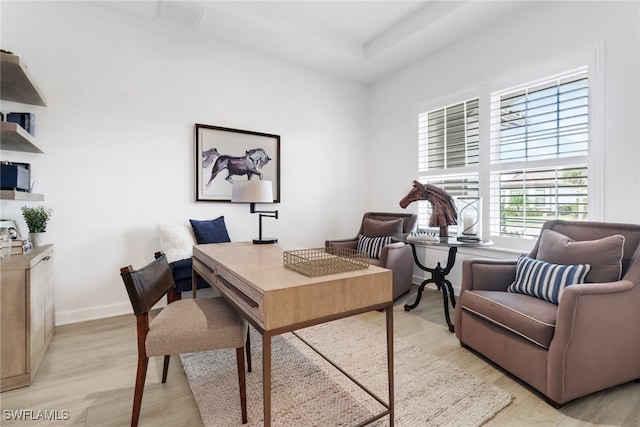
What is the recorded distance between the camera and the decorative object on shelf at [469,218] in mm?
2792

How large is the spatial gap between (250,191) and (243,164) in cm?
139

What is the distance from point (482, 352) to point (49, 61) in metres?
4.13

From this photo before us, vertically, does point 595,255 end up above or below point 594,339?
above

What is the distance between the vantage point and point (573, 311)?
1527 millimetres

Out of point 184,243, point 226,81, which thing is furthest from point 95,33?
point 184,243

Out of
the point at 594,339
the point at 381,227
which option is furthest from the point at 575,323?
the point at 381,227

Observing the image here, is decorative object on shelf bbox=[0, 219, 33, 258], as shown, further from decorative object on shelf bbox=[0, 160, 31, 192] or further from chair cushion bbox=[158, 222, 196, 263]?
chair cushion bbox=[158, 222, 196, 263]

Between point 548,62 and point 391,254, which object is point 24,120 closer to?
point 391,254

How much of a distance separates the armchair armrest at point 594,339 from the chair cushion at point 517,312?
0.21 ft

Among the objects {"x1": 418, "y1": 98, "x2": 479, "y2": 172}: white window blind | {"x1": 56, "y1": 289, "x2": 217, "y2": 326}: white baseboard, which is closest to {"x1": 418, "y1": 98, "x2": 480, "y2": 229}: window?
{"x1": 418, "y1": 98, "x2": 479, "y2": 172}: white window blind

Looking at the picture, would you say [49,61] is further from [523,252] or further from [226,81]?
[523,252]

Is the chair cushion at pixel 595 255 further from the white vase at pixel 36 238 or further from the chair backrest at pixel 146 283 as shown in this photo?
the white vase at pixel 36 238

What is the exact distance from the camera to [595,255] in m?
1.86
